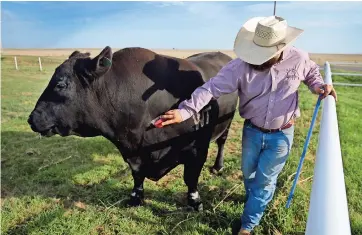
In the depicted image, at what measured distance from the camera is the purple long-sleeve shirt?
2902 mm

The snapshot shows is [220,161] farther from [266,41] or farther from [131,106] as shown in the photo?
[266,41]

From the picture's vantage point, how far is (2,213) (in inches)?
159

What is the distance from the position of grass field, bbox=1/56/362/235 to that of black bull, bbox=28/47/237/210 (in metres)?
0.57

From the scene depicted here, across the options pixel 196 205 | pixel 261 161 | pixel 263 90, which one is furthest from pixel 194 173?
pixel 263 90

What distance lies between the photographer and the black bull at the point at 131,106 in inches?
134

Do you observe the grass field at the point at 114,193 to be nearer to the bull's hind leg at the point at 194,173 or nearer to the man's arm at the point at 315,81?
the bull's hind leg at the point at 194,173

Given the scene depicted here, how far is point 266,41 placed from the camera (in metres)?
2.71

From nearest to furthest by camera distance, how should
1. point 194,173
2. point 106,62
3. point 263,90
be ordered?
point 263,90, point 106,62, point 194,173

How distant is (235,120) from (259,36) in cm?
555

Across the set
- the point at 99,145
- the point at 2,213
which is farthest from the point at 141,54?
the point at 99,145

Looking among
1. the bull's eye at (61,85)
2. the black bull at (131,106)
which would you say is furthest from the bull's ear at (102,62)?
the bull's eye at (61,85)

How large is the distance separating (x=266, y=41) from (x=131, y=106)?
154cm

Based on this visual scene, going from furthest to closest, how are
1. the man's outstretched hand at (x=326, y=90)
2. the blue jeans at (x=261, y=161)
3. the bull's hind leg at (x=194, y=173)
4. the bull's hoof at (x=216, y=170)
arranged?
1. the bull's hoof at (x=216, y=170)
2. the bull's hind leg at (x=194, y=173)
3. the blue jeans at (x=261, y=161)
4. the man's outstretched hand at (x=326, y=90)

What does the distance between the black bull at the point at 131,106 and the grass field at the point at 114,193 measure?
573 mm
